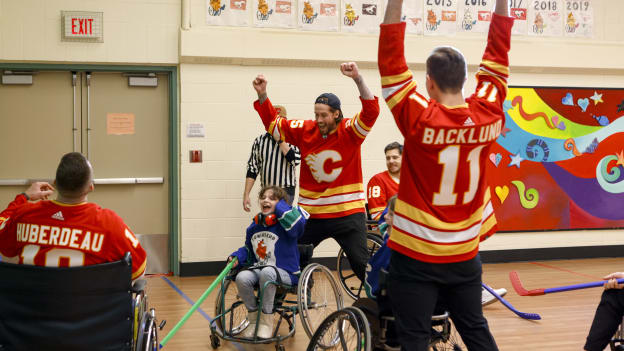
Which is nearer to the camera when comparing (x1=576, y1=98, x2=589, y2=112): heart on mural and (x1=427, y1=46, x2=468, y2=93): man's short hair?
(x1=427, y1=46, x2=468, y2=93): man's short hair

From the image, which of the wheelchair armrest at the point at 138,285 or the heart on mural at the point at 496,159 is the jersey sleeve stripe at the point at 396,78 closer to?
the wheelchair armrest at the point at 138,285

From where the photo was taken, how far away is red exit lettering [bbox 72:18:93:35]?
5.60 metres

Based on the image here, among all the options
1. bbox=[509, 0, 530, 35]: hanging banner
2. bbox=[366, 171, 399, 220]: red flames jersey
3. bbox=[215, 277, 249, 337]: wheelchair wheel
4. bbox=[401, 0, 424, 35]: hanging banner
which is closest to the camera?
bbox=[215, 277, 249, 337]: wheelchair wheel

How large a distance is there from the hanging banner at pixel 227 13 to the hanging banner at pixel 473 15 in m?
2.14

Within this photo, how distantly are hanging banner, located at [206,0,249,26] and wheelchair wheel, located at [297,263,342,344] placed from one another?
2964mm

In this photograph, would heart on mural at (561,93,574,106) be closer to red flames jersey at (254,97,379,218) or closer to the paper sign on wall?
red flames jersey at (254,97,379,218)

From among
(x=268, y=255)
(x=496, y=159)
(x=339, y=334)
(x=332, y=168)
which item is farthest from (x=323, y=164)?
(x=496, y=159)

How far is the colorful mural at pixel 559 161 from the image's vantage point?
6.66 m

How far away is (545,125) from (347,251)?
12.5 ft

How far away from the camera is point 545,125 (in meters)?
6.74

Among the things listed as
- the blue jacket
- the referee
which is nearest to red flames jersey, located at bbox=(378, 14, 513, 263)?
the blue jacket

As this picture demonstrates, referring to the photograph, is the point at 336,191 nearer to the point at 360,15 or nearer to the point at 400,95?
the point at 400,95

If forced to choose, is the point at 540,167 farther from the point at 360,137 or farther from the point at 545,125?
the point at 360,137

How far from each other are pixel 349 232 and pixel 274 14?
9.72ft
